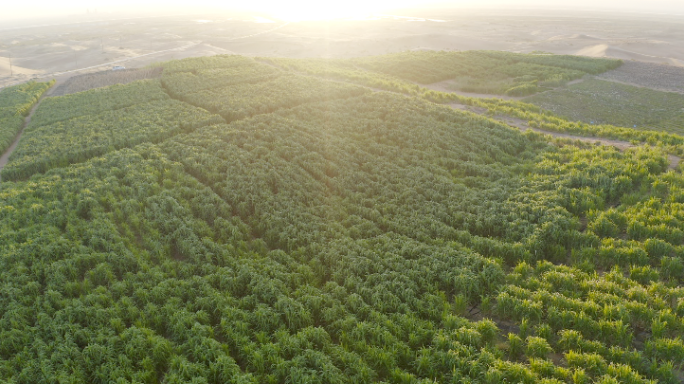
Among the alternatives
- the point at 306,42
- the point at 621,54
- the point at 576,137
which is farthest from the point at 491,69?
the point at 306,42

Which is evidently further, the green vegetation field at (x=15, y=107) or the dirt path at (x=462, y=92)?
the dirt path at (x=462, y=92)

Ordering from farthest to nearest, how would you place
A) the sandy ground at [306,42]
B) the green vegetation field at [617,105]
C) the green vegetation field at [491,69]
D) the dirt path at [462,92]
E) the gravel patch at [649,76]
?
the sandy ground at [306,42] < the green vegetation field at [491,69] < the gravel patch at [649,76] < the dirt path at [462,92] < the green vegetation field at [617,105]

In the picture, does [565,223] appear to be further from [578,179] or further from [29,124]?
[29,124]

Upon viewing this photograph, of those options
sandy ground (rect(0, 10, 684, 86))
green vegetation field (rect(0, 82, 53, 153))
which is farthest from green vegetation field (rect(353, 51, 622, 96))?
green vegetation field (rect(0, 82, 53, 153))

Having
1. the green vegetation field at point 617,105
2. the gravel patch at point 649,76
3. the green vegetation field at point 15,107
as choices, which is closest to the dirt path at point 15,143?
the green vegetation field at point 15,107

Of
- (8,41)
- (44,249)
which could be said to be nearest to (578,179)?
(44,249)

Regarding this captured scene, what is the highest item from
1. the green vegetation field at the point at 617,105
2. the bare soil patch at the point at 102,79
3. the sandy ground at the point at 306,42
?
the sandy ground at the point at 306,42

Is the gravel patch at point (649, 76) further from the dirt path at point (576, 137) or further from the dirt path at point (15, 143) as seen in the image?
the dirt path at point (15, 143)
